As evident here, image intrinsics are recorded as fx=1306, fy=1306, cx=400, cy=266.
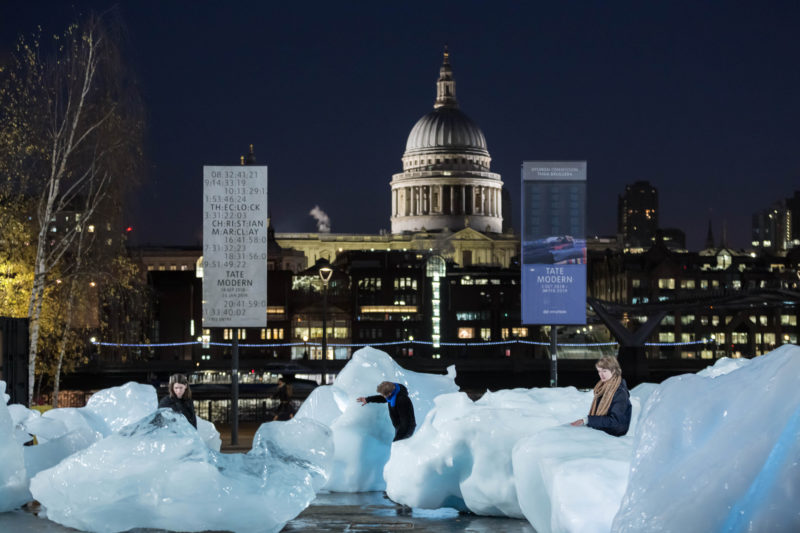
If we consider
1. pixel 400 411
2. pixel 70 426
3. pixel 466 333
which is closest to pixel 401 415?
pixel 400 411

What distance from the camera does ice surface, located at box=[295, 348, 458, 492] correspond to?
717 inches

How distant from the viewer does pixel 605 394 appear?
13.2 metres

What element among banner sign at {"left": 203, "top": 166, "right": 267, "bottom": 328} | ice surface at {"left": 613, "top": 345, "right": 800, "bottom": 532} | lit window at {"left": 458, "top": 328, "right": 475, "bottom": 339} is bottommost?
lit window at {"left": 458, "top": 328, "right": 475, "bottom": 339}

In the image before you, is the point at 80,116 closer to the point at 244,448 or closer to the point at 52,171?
the point at 52,171

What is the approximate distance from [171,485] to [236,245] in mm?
9534

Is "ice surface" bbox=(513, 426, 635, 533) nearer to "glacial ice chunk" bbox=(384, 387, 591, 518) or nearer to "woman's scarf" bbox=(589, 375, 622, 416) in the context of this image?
"woman's scarf" bbox=(589, 375, 622, 416)

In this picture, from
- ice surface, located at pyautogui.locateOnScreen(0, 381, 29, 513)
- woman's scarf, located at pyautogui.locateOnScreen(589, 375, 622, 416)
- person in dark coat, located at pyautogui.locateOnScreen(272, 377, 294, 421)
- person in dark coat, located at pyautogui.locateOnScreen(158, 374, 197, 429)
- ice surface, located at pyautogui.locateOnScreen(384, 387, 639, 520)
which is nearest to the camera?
woman's scarf, located at pyautogui.locateOnScreen(589, 375, 622, 416)

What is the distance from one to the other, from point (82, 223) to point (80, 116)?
8.36 ft

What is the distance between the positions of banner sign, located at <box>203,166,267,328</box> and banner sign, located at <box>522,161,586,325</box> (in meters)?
4.66

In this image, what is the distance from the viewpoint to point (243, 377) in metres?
105

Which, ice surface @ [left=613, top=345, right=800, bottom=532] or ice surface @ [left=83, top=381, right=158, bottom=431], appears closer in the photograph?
ice surface @ [left=613, top=345, right=800, bottom=532]

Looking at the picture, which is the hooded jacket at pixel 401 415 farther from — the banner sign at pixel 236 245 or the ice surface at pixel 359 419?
the banner sign at pixel 236 245

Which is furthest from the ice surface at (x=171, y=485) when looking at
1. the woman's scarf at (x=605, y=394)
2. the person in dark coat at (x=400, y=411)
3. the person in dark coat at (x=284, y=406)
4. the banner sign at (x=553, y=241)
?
the person in dark coat at (x=284, y=406)

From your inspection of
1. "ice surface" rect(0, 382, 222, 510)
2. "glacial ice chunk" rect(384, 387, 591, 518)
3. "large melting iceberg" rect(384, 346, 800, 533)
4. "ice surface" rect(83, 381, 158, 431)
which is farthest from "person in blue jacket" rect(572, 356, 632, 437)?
"ice surface" rect(83, 381, 158, 431)
